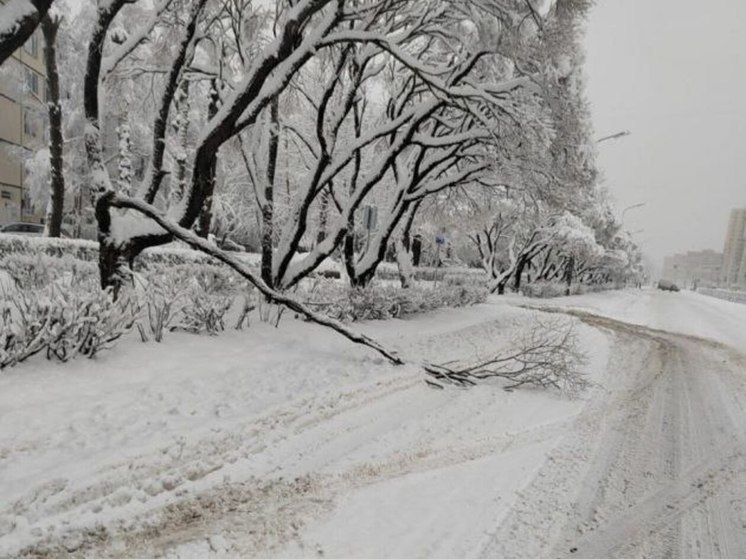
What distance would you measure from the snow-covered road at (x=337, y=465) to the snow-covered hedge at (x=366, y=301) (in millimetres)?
3045

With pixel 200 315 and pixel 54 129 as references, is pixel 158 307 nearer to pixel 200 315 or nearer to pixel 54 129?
pixel 200 315

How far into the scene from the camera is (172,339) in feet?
20.7

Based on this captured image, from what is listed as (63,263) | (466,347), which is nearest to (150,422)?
(466,347)

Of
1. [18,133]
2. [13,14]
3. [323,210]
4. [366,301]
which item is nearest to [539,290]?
[323,210]

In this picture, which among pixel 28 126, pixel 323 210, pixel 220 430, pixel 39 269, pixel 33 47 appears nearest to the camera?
pixel 220 430

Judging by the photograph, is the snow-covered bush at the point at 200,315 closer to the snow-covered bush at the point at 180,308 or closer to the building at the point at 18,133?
the snow-covered bush at the point at 180,308

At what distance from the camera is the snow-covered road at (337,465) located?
111 inches

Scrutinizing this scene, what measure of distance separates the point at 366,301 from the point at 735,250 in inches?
8728

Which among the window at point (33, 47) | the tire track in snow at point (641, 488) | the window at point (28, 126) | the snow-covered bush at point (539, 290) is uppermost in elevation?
the window at point (33, 47)

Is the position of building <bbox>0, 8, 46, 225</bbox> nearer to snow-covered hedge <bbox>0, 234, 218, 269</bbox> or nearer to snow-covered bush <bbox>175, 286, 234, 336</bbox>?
snow-covered hedge <bbox>0, 234, 218, 269</bbox>

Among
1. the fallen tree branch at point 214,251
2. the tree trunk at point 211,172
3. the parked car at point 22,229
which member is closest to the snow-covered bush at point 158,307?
the fallen tree branch at point 214,251

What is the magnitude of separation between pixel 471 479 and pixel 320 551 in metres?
1.46

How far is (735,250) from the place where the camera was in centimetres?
18188

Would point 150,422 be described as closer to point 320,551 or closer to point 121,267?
point 320,551
